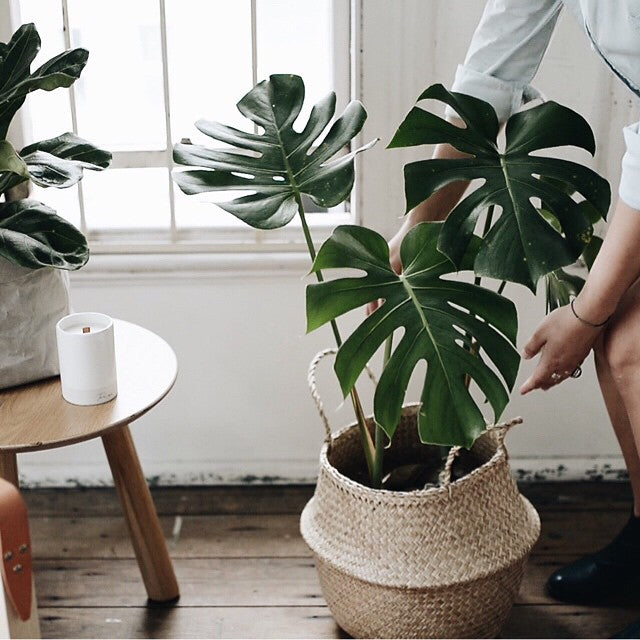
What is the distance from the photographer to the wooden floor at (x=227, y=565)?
162 cm

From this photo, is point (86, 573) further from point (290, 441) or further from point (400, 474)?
point (400, 474)

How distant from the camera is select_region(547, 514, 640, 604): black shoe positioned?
1617 millimetres

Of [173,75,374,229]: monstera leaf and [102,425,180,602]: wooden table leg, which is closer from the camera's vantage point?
[173,75,374,229]: monstera leaf

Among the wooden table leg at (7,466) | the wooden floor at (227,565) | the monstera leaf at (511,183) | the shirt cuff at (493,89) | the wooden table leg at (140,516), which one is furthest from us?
the wooden floor at (227,565)

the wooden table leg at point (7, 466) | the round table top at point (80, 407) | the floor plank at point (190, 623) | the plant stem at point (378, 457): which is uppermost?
the round table top at point (80, 407)

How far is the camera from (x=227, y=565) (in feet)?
5.87

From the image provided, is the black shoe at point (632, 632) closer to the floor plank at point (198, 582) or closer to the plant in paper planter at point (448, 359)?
the plant in paper planter at point (448, 359)

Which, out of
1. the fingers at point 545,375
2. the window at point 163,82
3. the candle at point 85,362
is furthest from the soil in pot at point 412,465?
the window at point 163,82

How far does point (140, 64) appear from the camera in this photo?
1898mm

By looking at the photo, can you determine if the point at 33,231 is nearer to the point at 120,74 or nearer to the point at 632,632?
the point at 120,74

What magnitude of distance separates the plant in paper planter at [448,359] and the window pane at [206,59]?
0.76 m

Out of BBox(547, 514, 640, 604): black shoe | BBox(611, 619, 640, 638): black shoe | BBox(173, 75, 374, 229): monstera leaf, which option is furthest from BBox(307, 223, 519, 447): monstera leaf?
BBox(547, 514, 640, 604): black shoe

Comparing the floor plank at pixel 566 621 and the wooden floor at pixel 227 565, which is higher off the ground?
the floor plank at pixel 566 621

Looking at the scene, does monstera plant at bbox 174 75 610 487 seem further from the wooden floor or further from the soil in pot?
the wooden floor
